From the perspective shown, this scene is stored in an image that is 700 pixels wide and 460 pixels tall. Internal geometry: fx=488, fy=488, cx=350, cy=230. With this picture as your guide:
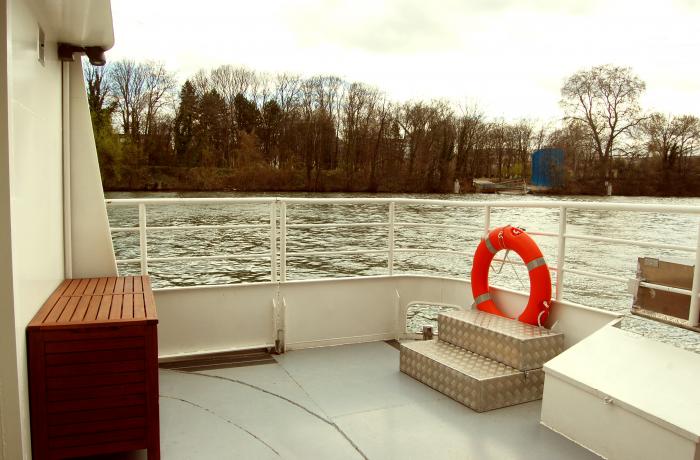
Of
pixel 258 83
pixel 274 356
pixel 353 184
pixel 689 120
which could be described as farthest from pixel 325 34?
pixel 274 356

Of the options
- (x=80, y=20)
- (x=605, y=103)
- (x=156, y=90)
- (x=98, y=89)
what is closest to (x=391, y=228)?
(x=80, y=20)

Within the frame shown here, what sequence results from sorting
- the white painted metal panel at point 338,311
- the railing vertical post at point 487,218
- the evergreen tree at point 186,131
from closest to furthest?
the railing vertical post at point 487,218
the white painted metal panel at point 338,311
the evergreen tree at point 186,131

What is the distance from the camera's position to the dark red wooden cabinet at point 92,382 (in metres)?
1.54

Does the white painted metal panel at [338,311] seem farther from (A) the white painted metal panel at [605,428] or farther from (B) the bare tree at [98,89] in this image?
(B) the bare tree at [98,89]

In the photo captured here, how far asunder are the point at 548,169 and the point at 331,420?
17.7 m

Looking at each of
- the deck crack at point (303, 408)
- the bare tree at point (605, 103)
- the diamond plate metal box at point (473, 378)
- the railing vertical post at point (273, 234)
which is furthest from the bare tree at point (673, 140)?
the deck crack at point (303, 408)

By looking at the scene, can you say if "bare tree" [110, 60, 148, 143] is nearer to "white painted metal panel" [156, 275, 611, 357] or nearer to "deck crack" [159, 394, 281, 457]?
"white painted metal panel" [156, 275, 611, 357]

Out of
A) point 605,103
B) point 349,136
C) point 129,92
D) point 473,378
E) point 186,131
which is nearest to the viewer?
point 473,378

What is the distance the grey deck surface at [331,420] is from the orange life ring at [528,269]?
482mm

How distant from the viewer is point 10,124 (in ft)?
4.43

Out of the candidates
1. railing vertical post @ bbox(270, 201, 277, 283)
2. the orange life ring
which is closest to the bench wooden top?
railing vertical post @ bbox(270, 201, 277, 283)

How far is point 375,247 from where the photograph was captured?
14.1 meters

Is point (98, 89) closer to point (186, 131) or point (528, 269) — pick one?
point (186, 131)

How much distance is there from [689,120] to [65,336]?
21.3m
